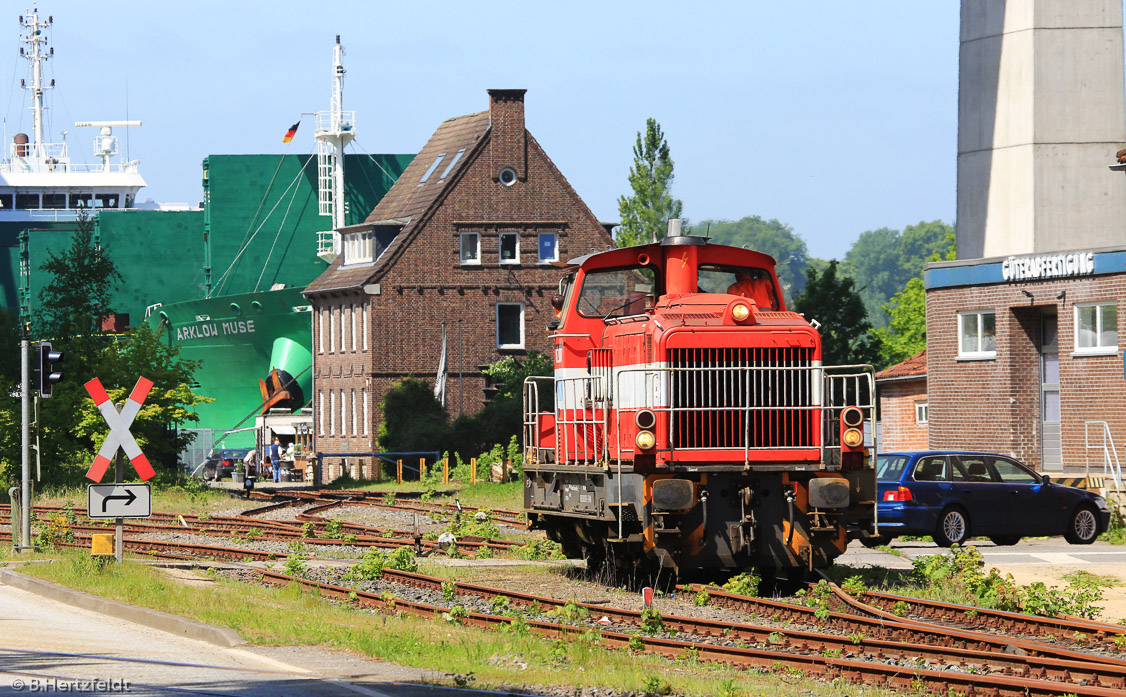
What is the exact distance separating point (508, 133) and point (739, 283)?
43.1m

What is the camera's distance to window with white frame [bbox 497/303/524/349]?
60375 millimetres

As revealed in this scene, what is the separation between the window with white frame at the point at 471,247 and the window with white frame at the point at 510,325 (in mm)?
2098

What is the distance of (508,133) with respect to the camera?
196ft

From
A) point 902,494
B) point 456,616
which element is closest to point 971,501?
point 902,494

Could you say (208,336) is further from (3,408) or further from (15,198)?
(3,408)

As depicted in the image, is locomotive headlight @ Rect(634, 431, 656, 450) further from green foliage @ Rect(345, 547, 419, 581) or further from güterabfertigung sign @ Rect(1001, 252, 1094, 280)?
güterabfertigung sign @ Rect(1001, 252, 1094, 280)

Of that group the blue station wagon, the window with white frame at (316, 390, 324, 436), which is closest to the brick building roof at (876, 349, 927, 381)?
the blue station wagon

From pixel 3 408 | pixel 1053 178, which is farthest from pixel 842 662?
pixel 3 408

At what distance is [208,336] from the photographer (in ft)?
268

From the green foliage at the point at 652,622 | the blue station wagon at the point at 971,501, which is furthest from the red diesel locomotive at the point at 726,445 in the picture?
A: the blue station wagon at the point at 971,501

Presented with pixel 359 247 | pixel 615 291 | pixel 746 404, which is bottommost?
pixel 746 404

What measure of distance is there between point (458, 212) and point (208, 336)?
88.5ft

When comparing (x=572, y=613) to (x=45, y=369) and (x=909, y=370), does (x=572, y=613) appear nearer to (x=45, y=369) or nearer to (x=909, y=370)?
(x=45, y=369)

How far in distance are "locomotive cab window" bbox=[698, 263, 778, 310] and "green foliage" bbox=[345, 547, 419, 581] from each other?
17.4 feet
